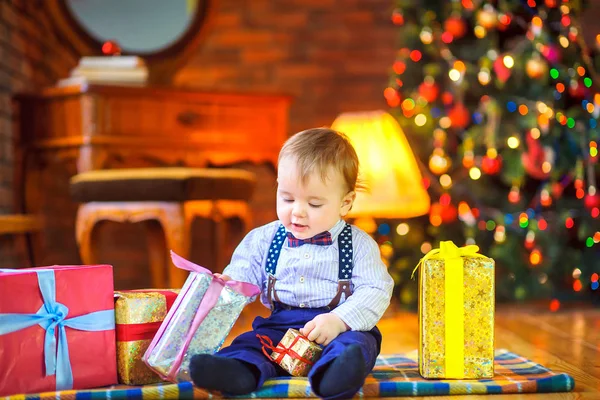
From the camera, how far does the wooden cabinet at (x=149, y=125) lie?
242 centimetres

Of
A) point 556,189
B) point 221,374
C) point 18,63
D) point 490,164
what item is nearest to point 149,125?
point 18,63

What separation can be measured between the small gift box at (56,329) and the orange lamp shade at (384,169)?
1.26 metres

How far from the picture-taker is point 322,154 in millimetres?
1448

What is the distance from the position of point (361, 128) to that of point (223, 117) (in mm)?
485

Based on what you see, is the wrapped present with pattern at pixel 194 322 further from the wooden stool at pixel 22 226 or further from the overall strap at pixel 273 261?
the wooden stool at pixel 22 226

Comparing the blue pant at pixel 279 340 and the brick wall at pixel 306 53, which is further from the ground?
the brick wall at pixel 306 53

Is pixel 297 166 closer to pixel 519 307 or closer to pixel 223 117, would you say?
pixel 223 117

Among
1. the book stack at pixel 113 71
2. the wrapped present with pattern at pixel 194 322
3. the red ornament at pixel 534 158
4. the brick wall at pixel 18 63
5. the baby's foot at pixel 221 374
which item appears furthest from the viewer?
the red ornament at pixel 534 158

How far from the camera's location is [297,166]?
1438 mm

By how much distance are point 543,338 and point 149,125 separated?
55.4 inches

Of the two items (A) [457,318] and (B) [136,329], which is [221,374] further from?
(A) [457,318]

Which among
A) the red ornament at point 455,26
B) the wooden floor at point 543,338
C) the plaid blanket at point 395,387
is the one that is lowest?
the wooden floor at point 543,338

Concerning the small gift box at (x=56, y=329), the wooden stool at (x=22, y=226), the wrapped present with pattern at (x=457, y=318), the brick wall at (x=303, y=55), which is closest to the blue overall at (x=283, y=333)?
the wrapped present with pattern at (x=457, y=318)

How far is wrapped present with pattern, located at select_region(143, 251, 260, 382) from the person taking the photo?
1365mm
